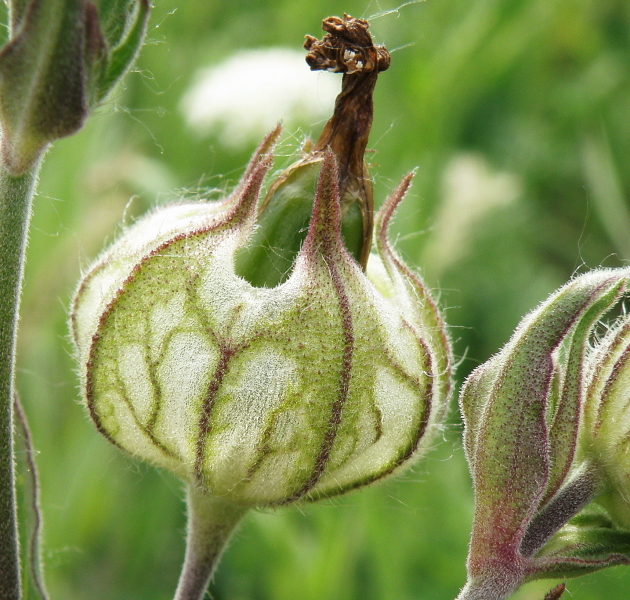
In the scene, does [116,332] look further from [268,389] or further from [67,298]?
[67,298]

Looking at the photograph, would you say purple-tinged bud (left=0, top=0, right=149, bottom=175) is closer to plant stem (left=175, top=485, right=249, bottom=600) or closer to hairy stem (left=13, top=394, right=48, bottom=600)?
hairy stem (left=13, top=394, right=48, bottom=600)

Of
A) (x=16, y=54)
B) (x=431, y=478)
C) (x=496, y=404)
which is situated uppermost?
(x=16, y=54)

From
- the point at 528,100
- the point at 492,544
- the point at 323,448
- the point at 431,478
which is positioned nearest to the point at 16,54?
the point at 323,448

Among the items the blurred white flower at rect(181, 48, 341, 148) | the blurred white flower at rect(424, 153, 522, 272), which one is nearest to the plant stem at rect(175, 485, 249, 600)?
the blurred white flower at rect(424, 153, 522, 272)

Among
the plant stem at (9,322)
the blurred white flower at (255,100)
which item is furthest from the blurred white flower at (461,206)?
the plant stem at (9,322)

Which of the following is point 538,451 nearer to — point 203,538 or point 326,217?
point 326,217

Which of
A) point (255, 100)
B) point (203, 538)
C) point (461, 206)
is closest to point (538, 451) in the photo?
point (203, 538)

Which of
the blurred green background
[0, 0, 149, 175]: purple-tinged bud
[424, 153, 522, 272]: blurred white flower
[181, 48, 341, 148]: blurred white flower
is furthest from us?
[181, 48, 341, 148]: blurred white flower
